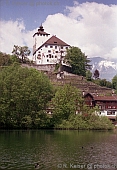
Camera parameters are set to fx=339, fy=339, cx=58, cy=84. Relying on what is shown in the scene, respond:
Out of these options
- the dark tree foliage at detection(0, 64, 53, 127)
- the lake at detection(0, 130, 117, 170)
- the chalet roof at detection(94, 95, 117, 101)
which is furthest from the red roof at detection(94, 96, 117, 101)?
the lake at detection(0, 130, 117, 170)

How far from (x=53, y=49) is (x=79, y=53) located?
30.5 feet

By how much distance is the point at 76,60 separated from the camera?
98562 mm

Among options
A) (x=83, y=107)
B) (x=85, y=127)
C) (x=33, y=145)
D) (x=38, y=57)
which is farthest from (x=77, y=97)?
(x=38, y=57)

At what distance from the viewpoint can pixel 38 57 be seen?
340 feet

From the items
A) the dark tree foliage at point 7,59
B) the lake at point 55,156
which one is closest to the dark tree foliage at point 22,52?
the dark tree foliage at point 7,59

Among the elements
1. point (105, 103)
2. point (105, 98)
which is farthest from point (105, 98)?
point (105, 103)

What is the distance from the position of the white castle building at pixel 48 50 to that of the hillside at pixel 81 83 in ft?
27.8

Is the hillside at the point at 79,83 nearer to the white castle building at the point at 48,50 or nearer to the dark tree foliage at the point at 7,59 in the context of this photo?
the white castle building at the point at 48,50

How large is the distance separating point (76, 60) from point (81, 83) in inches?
352

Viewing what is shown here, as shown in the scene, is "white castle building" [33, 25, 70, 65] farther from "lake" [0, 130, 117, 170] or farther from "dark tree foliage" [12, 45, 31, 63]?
"lake" [0, 130, 117, 170]

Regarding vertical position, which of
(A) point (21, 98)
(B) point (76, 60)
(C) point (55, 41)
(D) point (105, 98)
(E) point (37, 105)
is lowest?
(E) point (37, 105)

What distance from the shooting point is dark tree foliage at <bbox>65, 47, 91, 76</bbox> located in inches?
3868

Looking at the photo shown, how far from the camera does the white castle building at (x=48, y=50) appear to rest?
102 meters

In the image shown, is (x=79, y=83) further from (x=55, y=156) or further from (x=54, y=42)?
(x=55, y=156)
